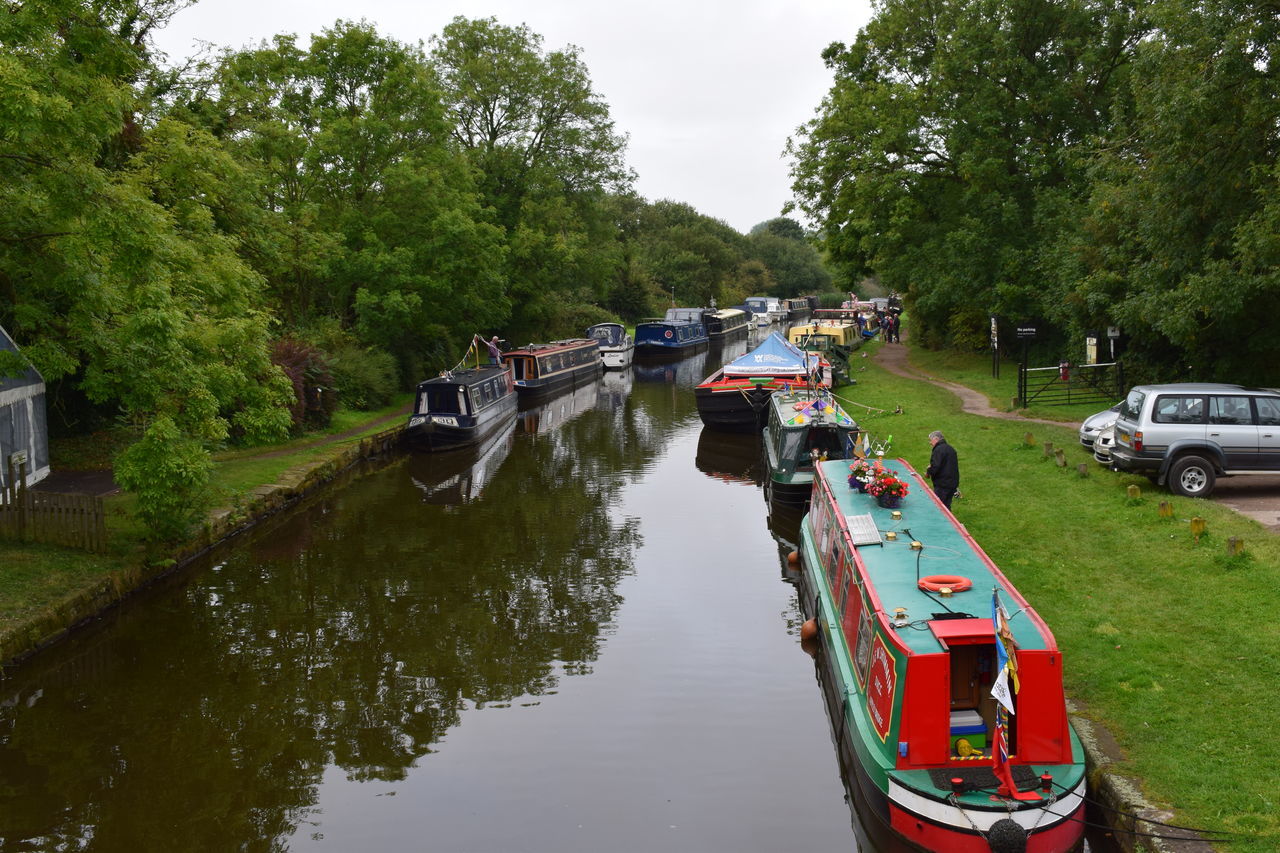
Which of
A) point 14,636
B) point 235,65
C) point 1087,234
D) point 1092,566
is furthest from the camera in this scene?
point 235,65

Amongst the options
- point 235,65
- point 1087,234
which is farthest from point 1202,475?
point 235,65

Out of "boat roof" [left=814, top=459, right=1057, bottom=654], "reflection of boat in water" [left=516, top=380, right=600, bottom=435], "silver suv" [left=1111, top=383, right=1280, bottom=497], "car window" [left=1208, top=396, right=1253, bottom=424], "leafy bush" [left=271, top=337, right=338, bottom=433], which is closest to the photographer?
"boat roof" [left=814, top=459, right=1057, bottom=654]

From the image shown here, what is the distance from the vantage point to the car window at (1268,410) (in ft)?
44.8

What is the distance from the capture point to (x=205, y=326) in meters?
14.3

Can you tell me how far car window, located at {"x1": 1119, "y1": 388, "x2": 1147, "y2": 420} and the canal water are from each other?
5.73 m

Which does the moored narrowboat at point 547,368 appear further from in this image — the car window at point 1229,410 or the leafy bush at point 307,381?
the car window at point 1229,410

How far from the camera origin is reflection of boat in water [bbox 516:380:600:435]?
30281 mm

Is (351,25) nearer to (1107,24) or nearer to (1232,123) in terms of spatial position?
(1107,24)

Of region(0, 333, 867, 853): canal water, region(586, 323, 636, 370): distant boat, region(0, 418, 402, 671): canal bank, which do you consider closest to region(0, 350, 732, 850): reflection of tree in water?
region(0, 333, 867, 853): canal water

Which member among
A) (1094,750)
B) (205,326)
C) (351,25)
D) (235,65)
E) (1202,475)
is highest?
(351,25)

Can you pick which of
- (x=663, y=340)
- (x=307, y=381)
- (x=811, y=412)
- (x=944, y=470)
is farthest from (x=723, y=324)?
(x=944, y=470)

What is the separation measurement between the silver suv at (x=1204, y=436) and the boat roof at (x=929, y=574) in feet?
14.6

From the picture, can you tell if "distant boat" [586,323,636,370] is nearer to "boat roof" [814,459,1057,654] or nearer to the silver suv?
the silver suv

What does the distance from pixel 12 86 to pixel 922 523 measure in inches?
436
